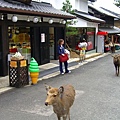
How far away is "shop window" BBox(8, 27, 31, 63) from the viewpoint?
537 inches

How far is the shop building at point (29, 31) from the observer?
11188mm

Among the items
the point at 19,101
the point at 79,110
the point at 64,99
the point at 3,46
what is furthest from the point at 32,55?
the point at 64,99

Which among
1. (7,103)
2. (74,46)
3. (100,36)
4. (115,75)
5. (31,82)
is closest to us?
(7,103)

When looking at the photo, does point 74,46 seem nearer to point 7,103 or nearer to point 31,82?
point 31,82

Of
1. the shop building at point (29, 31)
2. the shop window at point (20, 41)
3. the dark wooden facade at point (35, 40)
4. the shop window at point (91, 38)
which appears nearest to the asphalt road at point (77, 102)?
the dark wooden facade at point (35, 40)

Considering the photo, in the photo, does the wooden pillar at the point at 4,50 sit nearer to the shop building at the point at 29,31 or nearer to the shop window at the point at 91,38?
the shop building at the point at 29,31

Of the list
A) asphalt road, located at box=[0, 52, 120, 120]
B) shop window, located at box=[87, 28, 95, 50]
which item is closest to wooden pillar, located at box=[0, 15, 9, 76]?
asphalt road, located at box=[0, 52, 120, 120]

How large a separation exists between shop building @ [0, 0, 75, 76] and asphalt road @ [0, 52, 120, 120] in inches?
122

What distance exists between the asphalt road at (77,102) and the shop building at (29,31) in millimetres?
3104

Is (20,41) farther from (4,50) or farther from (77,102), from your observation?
(77,102)

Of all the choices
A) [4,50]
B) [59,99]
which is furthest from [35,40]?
[59,99]

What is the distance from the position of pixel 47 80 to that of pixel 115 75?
3.74 meters

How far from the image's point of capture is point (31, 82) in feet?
33.6

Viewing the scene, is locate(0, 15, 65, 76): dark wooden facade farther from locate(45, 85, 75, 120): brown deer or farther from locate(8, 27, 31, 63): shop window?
locate(45, 85, 75, 120): brown deer
